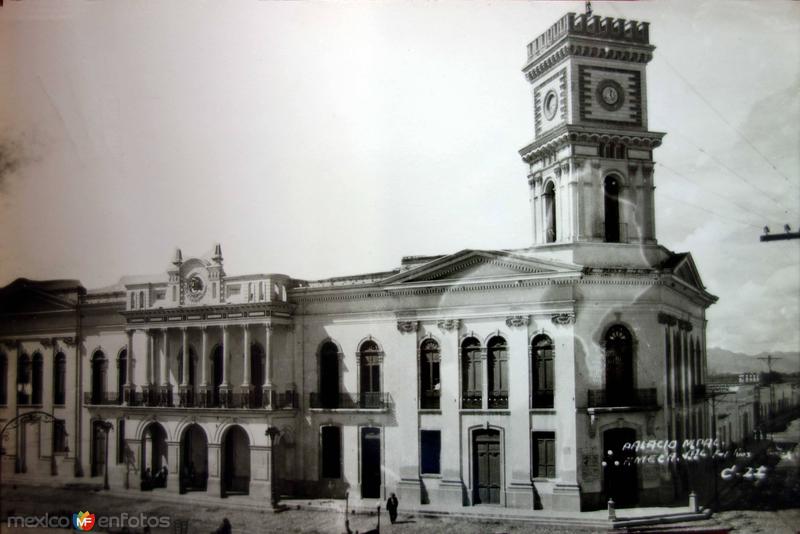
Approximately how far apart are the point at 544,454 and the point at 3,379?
909 cm

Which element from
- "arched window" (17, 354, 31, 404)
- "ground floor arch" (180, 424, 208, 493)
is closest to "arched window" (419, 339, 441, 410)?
"ground floor arch" (180, 424, 208, 493)

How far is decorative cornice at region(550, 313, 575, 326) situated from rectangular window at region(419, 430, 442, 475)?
101 inches

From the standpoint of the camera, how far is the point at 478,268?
13.9m

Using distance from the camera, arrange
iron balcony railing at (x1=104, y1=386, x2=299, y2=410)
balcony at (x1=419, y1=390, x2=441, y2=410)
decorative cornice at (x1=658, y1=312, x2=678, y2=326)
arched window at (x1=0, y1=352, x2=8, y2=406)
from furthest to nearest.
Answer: iron balcony railing at (x1=104, y1=386, x2=299, y2=410) < arched window at (x1=0, y1=352, x2=8, y2=406) < balcony at (x1=419, y1=390, x2=441, y2=410) < decorative cornice at (x1=658, y1=312, x2=678, y2=326)

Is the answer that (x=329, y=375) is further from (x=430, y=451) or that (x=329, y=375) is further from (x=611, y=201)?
(x=611, y=201)

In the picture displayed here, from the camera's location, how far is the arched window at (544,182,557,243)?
1444 centimetres

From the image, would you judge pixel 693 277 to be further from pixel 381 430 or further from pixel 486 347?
pixel 381 430

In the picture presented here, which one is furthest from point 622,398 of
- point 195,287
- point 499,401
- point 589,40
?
point 195,287

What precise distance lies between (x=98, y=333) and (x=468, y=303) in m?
Result: 6.56

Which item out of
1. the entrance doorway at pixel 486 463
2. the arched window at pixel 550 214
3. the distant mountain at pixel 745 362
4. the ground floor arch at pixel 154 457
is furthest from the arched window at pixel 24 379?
the distant mountain at pixel 745 362

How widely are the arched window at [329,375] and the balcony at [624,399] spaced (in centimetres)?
428

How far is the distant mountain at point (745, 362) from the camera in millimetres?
13297

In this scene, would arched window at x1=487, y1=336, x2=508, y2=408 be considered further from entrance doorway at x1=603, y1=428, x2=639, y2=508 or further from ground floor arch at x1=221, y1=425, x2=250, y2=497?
ground floor arch at x1=221, y1=425, x2=250, y2=497

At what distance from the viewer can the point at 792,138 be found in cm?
1329
